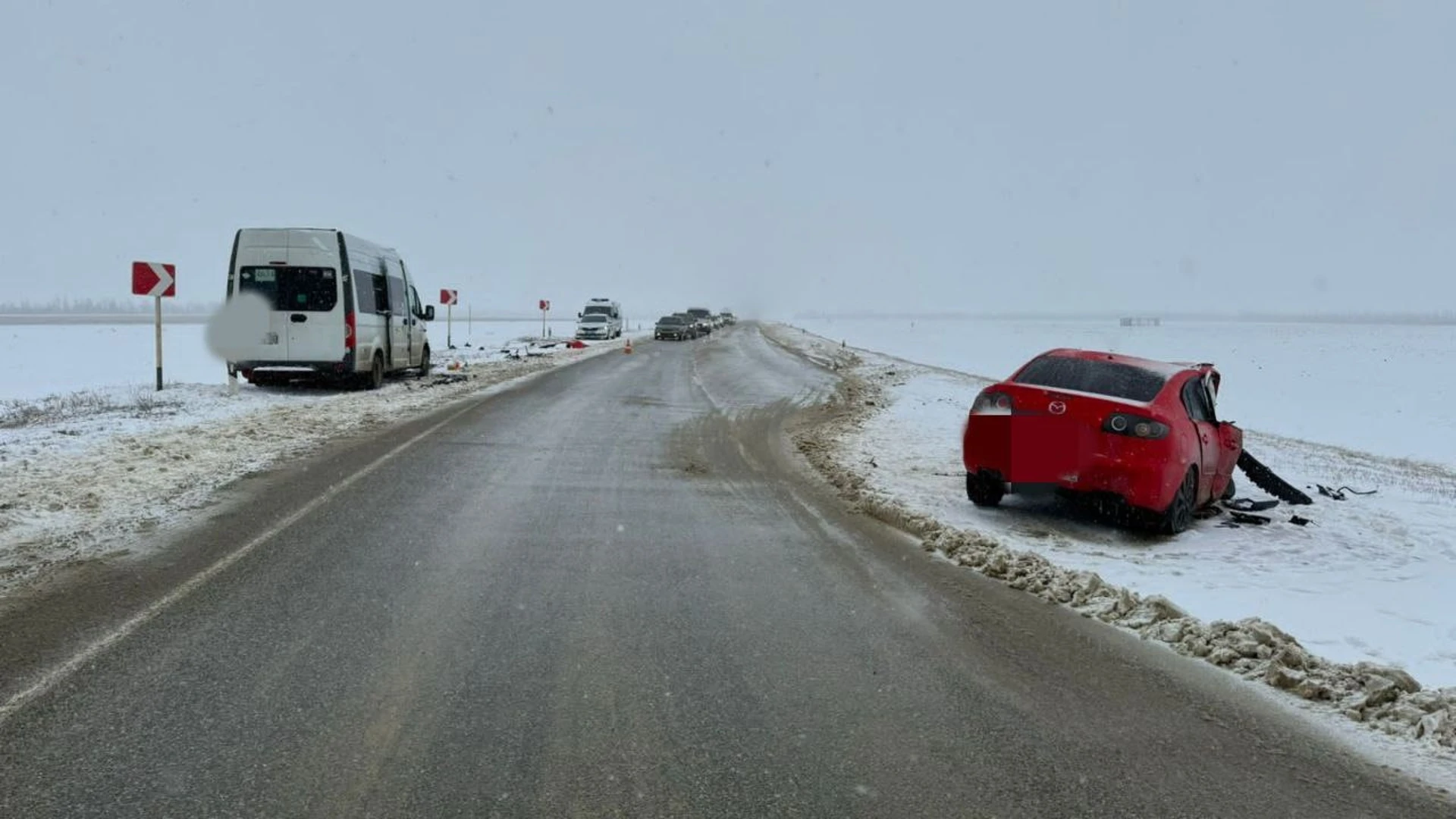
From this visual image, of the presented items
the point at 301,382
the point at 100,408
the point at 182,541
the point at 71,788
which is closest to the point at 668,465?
the point at 182,541

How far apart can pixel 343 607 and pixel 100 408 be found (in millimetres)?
11348

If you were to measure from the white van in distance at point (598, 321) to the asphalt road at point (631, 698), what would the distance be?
136 feet

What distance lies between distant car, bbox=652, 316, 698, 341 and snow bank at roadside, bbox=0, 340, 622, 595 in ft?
104

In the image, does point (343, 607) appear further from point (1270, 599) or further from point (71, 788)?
point (1270, 599)

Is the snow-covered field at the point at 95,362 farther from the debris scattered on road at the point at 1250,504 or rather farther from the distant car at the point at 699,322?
the debris scattered on road at the point at 1250,504

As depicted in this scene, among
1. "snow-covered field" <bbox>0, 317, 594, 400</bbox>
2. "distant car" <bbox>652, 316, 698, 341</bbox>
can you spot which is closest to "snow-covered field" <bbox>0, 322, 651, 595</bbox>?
"snow-covered field" <bbox>0, 317, 594, 400</bbox>

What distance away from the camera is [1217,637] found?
5039 millimetres

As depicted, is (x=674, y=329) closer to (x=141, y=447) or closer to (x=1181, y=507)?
(x=141, y=447)

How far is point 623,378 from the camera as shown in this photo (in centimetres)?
2266

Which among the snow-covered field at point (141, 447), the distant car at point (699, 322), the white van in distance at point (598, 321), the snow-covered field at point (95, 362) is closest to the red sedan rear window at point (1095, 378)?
the snow-covered field at point (141, 447)

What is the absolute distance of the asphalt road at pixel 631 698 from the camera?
3277mm

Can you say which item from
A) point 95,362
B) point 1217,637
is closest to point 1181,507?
point 1217,637

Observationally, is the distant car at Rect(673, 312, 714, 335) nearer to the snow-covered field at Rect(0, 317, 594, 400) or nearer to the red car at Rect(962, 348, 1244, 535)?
the snow-covered field at Rect(0, 317, 594, 400)

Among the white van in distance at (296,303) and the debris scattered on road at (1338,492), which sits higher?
the white van in distance at (296,303)
